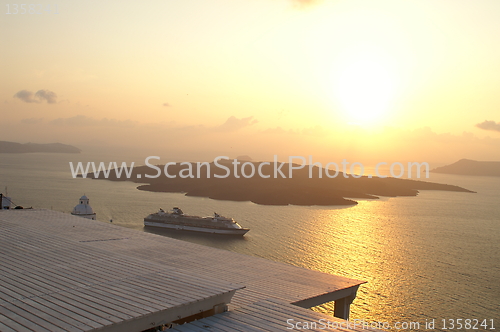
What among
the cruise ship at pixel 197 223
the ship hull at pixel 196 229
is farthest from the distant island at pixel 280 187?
the ship hull at pixel 196 229

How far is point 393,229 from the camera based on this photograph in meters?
45.6

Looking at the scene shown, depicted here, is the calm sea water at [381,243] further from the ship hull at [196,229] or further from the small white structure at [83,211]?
the small white structure at [83,211]

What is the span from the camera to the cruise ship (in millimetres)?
42281

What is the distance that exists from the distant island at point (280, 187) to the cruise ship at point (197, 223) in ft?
76.6

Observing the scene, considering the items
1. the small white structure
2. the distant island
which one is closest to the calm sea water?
the small white structure

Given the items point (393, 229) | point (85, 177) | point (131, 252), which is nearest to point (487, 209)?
point (393, 229)

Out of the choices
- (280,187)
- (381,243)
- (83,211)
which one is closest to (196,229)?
(83,211)

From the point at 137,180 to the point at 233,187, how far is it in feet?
124

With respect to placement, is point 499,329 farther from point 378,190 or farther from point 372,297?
point 378,190

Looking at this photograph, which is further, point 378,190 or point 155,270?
point 378,190

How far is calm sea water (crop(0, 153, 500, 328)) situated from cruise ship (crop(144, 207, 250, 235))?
1.41 meters

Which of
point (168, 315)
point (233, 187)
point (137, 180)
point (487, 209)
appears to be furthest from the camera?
point (137, 180)

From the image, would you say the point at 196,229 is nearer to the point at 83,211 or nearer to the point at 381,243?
the point at 83,211

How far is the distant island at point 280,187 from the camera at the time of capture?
7144 centimetres
